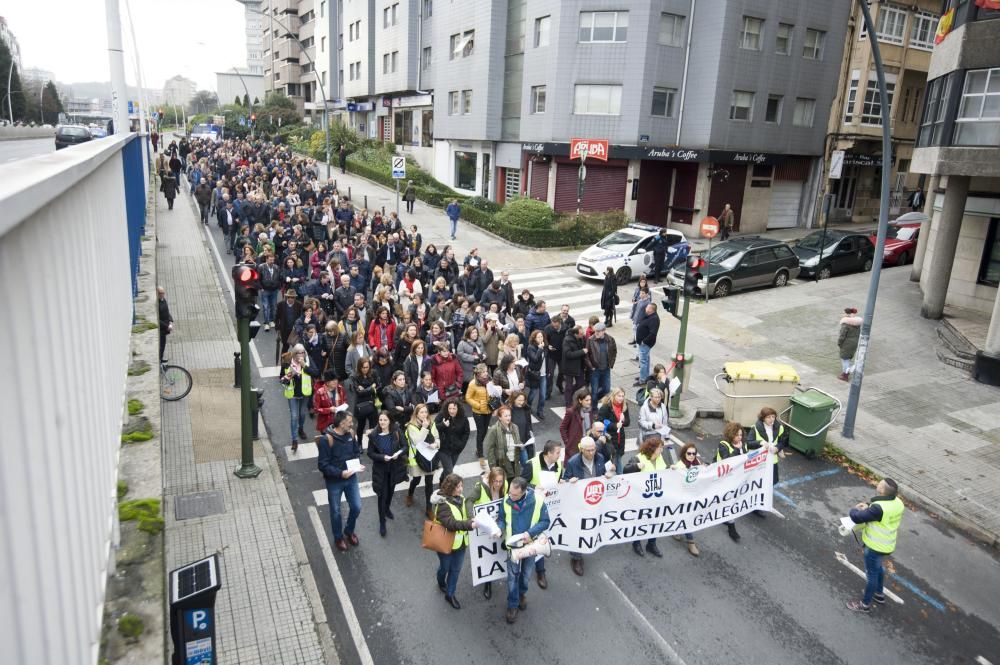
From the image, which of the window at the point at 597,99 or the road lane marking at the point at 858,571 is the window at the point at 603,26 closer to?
the window at the point at 597,99

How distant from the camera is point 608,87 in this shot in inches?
1313

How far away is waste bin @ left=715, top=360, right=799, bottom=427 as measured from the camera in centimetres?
1281

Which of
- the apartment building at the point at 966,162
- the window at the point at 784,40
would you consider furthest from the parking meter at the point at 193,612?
the window at the point at 784,40

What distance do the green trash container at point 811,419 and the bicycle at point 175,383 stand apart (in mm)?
10763

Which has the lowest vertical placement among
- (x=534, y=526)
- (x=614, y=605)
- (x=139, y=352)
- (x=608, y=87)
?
(x=614, y=605)

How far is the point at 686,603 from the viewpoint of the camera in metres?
8.30

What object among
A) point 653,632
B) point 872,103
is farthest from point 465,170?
point 653,632

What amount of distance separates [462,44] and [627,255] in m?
22.6

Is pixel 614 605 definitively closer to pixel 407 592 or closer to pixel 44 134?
pixel 407 592

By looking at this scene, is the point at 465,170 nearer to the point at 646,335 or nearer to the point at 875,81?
the point at 875,81

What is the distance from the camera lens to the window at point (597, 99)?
33250 mm

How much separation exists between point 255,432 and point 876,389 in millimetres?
13053

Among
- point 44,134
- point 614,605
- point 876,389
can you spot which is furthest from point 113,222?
point 44,134

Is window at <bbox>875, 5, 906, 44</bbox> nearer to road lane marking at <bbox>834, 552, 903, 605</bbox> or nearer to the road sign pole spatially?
road lane marking at <bbox>834, 552, 903, 605</bbox>
